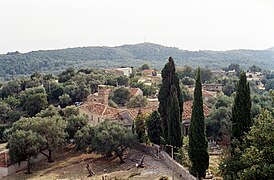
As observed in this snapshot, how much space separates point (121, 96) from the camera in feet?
216

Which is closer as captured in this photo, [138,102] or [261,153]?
[261,153]

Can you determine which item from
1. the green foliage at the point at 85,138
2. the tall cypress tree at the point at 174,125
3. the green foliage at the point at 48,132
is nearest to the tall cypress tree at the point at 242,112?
the tall cypress tree at the point at 174,125

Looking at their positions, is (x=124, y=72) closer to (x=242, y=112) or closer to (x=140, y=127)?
(x=140, y=127)

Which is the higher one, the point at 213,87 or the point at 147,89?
the point at 147,89

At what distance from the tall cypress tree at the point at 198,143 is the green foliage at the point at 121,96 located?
4085 cm

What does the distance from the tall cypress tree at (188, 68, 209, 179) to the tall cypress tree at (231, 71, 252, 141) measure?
164 inches

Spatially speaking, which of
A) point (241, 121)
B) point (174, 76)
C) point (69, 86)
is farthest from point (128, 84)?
point (241, 121)

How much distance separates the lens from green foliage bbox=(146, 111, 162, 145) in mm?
34688

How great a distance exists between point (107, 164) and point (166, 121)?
23.5 feet

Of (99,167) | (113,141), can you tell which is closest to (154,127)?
(113,141)

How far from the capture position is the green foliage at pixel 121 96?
65625mm

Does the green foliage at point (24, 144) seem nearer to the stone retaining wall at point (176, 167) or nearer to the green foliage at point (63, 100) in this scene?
the stone retaining wall at point (176, 167)

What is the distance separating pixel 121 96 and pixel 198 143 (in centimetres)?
4198

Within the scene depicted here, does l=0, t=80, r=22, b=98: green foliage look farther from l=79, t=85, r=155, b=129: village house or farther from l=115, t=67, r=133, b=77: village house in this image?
l=79, t=85, r=155, b=129: village house
